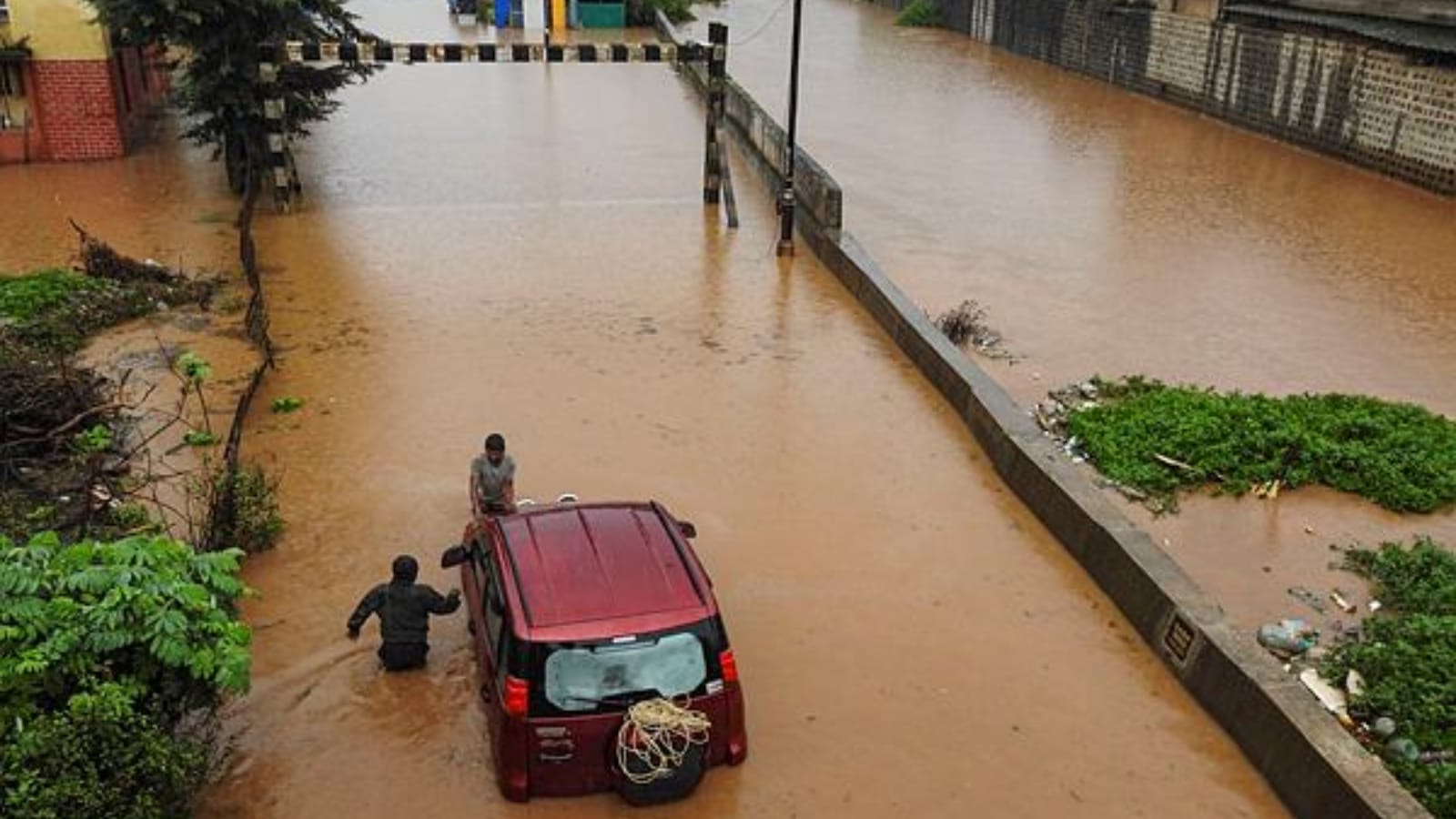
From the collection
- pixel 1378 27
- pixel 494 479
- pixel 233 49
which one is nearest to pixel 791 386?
pixel 494 479

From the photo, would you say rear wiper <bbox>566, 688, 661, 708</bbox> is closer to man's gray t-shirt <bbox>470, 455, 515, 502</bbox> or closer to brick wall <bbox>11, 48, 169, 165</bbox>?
man's gray t-shirt <bbox>470, 455, 515, 502</bbox>

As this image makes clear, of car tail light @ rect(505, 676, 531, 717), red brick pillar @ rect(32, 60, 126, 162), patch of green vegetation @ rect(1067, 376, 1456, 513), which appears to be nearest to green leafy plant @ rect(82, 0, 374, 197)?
red brick pillar @ rect(32, 60, 126, 162)

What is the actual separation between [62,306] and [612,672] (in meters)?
10.4

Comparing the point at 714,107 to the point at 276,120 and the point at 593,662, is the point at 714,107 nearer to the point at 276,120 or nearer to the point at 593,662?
the point at 276,120

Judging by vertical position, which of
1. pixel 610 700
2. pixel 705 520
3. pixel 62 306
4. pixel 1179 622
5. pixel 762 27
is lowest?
pixel 705 520

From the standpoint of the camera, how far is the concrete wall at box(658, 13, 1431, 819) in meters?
6.80

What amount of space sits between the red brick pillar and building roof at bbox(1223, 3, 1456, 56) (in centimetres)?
2238

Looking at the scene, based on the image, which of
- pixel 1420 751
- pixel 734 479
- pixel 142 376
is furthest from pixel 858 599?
pixel 142 376

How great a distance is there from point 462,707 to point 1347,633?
6.08m

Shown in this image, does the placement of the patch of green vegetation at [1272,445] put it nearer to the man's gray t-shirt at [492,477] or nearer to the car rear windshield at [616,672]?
the man's gray t-shirt at [492,477]

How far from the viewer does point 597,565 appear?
706cm

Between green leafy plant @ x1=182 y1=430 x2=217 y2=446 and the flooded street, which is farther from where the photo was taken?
green leafy plant @ x1=182 y1=430 x2=217 y2=446

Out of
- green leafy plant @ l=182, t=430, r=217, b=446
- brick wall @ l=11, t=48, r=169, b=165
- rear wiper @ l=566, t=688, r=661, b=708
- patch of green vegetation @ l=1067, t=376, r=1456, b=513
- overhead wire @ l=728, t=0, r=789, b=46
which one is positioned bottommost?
patch of green vegetation @ l=1067, t=376, r=1456, b=513

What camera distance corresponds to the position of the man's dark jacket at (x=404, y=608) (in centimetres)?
770
